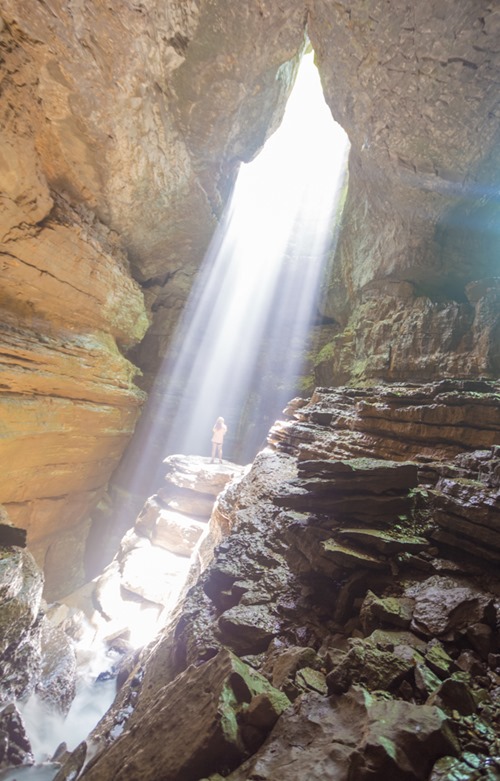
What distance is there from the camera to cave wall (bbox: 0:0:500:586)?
25.2 ft

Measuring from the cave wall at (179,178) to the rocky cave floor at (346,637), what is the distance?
6288mm

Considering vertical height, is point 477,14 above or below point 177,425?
above

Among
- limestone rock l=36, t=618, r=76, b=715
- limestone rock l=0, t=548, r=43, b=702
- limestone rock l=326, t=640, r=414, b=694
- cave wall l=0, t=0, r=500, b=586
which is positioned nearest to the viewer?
limestone rock l=326, t=640, r=414, b=694

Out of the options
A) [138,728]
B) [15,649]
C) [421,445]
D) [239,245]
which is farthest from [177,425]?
[138,728]

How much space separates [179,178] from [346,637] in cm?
1393

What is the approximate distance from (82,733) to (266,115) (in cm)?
1959

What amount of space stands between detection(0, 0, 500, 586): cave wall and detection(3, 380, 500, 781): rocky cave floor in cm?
Result: 629

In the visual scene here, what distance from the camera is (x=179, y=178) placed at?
12.0m

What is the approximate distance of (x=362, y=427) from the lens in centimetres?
785

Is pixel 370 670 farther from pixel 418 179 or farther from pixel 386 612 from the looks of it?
pixel 418 179

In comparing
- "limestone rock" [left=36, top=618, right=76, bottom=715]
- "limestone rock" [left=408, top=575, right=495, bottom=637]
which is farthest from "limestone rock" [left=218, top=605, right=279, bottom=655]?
"limestone rock" [left=36, top=618, right=76, bottom=715]

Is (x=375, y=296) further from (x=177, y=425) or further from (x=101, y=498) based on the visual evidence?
(x=101, y=498)

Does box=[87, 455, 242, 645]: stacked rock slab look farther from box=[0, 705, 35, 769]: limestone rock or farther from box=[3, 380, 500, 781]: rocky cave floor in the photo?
box=[3, 380, 500, 781]: rocky cave floor

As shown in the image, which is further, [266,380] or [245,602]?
[266,380]
